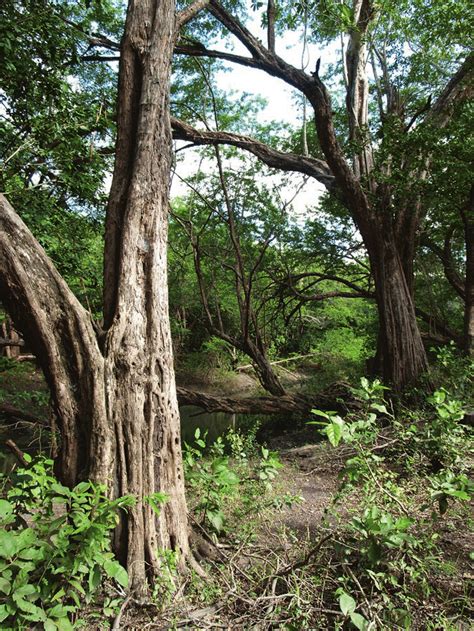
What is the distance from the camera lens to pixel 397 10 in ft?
21.7

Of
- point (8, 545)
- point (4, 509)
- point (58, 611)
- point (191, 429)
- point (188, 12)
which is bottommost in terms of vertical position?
point (191, 429)

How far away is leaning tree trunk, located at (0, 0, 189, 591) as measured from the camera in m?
2.08

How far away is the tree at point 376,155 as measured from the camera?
5.35 m

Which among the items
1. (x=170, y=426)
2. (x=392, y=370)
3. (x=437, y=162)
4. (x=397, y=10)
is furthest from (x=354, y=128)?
(x=170, y=426)

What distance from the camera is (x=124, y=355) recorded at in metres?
2.28

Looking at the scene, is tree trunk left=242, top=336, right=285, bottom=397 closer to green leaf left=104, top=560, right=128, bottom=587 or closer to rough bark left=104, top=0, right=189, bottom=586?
rough bark left=104, top=0, right=189, bottom=586

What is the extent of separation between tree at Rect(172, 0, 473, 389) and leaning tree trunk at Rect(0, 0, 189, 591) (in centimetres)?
379

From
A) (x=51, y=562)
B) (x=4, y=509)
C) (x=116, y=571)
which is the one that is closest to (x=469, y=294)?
(x=116, y=571)

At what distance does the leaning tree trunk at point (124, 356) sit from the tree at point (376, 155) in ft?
12.4

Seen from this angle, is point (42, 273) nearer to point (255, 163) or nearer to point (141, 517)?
point (141, 517)

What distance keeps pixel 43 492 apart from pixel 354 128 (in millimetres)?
6601

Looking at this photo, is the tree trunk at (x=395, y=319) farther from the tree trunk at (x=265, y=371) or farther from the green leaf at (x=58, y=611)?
the green leaf at (x=58, y=611)

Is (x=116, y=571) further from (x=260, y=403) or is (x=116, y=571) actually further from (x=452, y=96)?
(x=452, y=96)

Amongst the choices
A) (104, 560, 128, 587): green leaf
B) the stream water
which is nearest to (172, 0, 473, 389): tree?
the stream water
